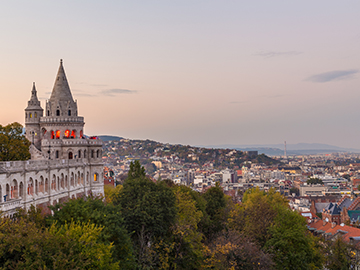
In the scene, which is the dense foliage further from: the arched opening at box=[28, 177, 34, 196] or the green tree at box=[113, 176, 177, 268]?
the arched opening at box=[28, 177, 34, 196]

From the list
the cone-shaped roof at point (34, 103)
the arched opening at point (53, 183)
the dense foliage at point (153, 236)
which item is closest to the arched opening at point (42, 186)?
the arched opening at point (53, 183)

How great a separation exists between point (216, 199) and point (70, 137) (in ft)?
85.7

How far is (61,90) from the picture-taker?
65312mm

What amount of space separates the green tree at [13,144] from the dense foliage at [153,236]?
13.7 m

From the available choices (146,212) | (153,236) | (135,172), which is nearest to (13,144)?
(135,172)

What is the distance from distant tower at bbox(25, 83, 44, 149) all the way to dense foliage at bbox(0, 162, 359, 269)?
1504cm

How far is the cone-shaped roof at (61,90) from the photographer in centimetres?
6494

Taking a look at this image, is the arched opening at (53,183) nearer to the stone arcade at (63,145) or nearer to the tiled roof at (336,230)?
the stone arcade at (63,145)

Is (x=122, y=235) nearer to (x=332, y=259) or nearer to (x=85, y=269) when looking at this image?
(x=85, y=269)

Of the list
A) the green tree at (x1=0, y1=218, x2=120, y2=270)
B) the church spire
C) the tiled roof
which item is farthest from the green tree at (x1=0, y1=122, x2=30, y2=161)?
the tiled roof

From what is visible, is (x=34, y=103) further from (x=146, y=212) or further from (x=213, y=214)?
(x=213, y=214)

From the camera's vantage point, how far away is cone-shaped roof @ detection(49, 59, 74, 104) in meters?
64.9

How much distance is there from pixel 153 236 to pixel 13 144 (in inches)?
840

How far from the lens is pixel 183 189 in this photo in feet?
237
